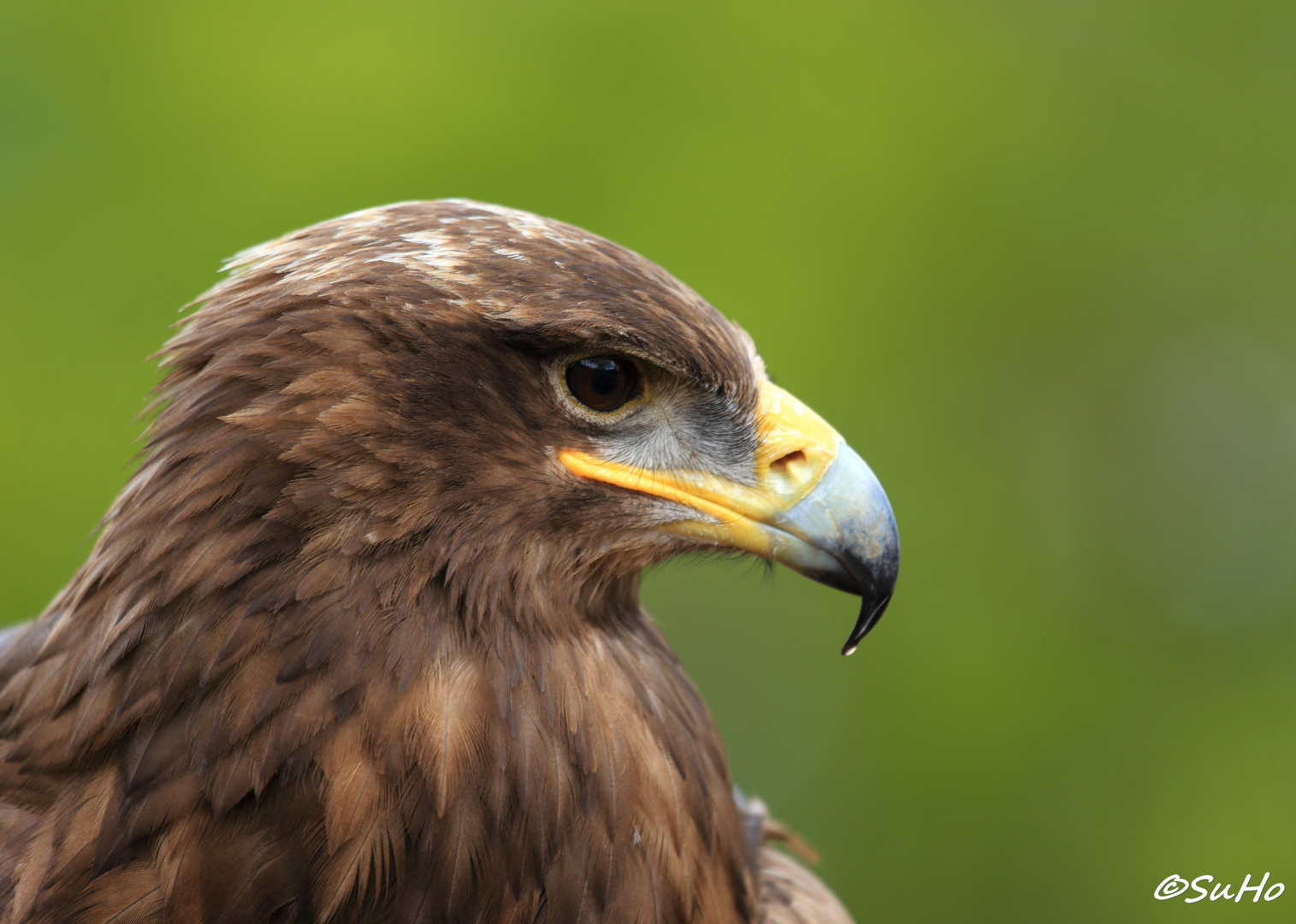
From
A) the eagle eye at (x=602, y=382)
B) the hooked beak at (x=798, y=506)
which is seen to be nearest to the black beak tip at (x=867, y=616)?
the hooked beak at (x=798, y=506)

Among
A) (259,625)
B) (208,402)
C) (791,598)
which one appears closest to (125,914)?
(259,625)

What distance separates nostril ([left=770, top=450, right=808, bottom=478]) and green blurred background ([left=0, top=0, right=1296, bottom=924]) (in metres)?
3.36

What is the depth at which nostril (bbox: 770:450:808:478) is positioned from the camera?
6.24 feet

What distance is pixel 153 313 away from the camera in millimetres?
5316

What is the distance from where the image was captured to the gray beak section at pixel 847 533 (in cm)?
186

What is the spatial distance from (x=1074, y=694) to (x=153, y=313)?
14.2 ft

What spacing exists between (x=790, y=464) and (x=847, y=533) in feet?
0.47

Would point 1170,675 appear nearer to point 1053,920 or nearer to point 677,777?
point 1053,920

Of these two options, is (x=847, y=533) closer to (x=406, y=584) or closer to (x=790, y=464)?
(x=790, y=464)

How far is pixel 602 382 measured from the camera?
1.83 m
